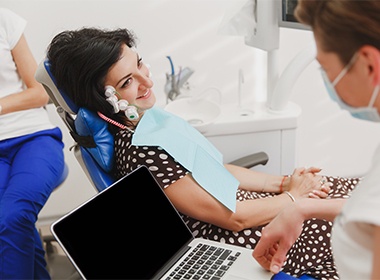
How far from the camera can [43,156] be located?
6.03 ft

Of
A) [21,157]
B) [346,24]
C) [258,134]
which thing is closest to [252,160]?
[258,134]

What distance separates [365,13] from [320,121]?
7.02 ft

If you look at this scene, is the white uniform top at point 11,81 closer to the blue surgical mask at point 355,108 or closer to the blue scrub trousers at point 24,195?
the blue scrub trousers at point 24,195

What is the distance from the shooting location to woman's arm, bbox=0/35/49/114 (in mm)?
1923

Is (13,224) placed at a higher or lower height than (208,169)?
lower

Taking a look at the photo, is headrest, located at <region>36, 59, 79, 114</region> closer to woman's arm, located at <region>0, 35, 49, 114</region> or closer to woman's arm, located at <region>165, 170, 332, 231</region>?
woman's arm, located at <region>165, 170, 332, 231</region>

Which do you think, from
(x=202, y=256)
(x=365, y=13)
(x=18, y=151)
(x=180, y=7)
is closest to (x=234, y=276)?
(x=202, y=256)

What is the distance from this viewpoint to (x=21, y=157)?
6.05 ft

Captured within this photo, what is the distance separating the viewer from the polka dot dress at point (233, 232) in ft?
4.22

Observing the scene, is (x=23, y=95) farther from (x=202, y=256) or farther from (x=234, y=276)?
(x=234, y=276)

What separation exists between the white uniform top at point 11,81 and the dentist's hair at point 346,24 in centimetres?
155

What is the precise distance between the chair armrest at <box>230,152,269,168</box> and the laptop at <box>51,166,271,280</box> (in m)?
0.55

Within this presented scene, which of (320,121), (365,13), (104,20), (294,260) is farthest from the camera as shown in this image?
(320,121)

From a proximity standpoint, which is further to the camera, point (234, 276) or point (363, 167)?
point (363, 167)
